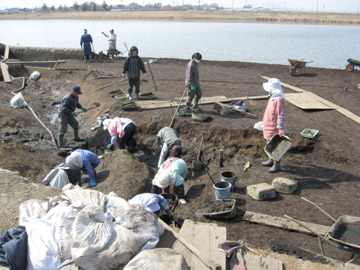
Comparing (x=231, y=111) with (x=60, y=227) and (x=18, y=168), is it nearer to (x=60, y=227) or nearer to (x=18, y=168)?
(x=18, y=168)

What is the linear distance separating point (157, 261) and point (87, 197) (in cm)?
149

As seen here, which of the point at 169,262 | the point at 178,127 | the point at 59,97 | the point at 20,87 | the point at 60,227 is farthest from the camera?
the point at 20,87

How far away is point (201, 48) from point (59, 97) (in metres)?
14.0

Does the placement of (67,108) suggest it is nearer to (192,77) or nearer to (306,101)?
(192,77)

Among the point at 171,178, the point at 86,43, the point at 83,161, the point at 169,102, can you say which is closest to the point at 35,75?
the point at 86,43

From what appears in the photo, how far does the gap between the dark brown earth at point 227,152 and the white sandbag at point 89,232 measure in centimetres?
152

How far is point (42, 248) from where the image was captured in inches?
132

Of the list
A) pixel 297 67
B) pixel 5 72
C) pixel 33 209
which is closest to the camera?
pixel 33 209

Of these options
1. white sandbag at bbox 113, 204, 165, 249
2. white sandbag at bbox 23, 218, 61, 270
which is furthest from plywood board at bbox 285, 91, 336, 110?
white sandbag at bbox 23, 218, 61, 270

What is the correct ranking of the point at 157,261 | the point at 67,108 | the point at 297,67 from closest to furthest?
the point at 157,261 < the point at 67,108 < the point at 297,67

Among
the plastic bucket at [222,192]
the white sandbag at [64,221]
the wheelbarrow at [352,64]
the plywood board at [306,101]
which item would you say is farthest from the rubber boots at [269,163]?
the wheelbarrow at [352,64]

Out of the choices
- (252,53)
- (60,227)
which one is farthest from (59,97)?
(252,53)

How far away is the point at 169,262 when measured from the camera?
311 cm

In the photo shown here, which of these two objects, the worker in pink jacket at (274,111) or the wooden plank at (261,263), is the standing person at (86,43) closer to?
the worker in pink jacket at (274,111)
